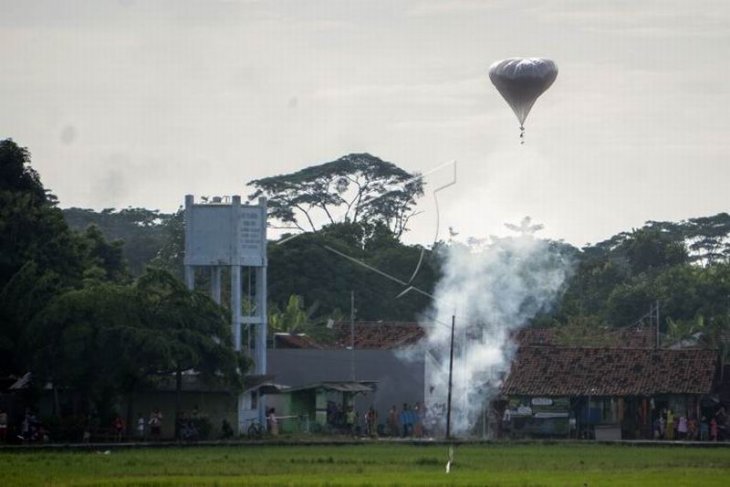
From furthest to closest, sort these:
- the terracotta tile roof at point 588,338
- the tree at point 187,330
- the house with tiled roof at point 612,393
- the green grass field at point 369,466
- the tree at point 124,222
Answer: the tree at point 124,222 < the terracotta tile roof at point 588,338 < the house with tiled roof at point 612,393 < the tree at point 187,330 < the green grass field at point 369,466

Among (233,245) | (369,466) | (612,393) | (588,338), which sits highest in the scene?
(233,245)

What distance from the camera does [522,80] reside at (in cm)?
6625

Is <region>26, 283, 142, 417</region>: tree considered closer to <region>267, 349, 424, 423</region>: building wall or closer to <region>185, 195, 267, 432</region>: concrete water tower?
<region>185, 195, 267, 432</region>: concrete water tower

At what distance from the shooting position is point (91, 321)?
6334cm

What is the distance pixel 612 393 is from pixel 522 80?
45.5ft

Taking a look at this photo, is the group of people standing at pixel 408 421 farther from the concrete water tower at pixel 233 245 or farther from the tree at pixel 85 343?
the tree at pixel 85 343

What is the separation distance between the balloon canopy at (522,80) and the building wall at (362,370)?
15484 mm

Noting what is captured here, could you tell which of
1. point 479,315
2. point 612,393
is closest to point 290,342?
point 479,315

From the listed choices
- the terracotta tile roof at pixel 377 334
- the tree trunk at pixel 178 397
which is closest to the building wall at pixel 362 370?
the terracotta tile roof at pixel 377 334

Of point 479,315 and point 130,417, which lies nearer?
point 130,417

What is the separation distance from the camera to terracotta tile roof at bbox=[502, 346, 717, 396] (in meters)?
72.1

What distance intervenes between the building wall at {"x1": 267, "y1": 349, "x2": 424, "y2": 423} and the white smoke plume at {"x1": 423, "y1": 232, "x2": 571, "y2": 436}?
36.9 inches

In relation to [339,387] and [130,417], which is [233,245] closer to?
[339,387]

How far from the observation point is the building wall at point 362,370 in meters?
78.9
